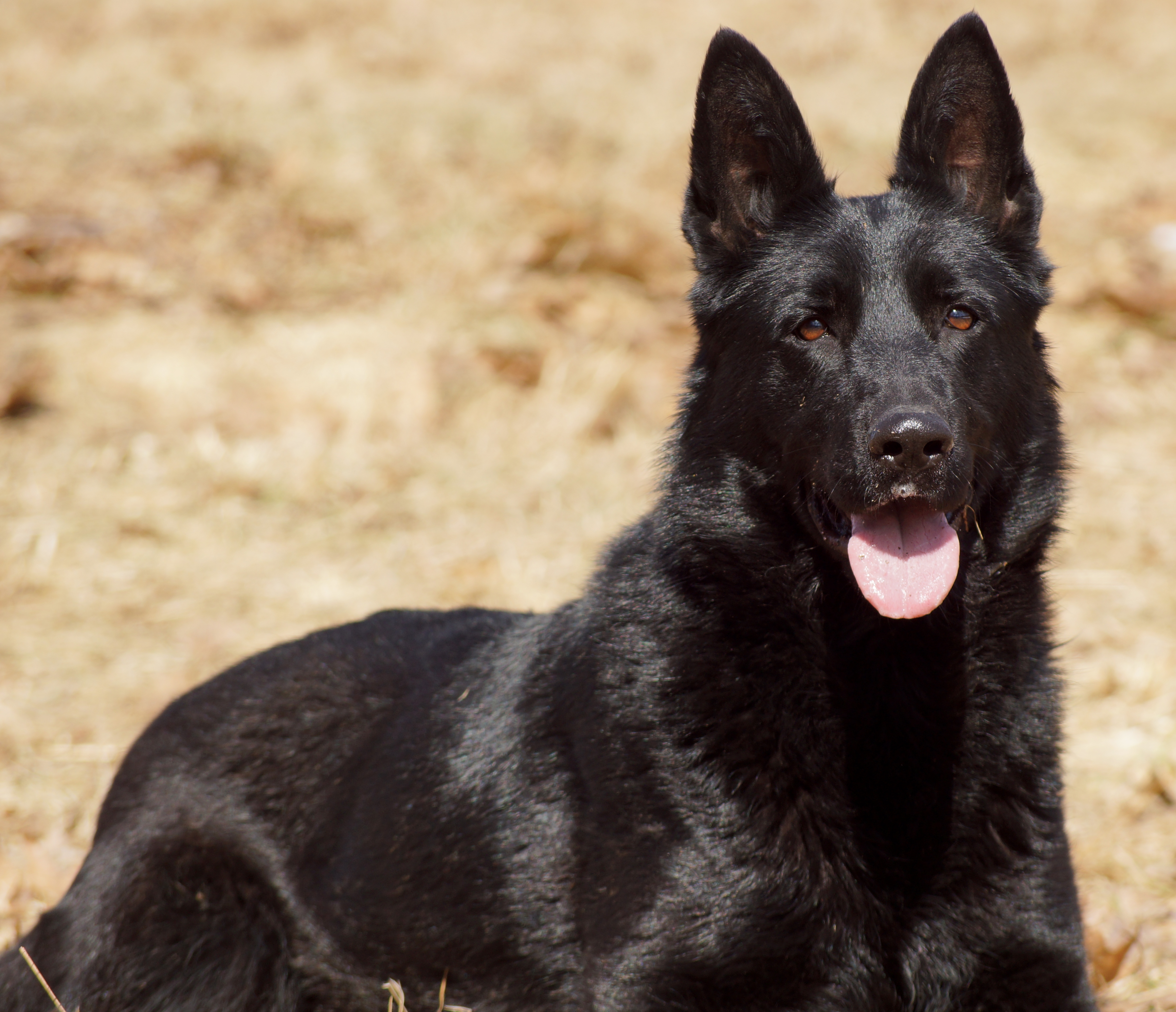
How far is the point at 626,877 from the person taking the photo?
266 cm

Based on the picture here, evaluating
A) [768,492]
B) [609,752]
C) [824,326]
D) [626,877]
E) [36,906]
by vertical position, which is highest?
[824,326]

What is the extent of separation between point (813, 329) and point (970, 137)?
72cm

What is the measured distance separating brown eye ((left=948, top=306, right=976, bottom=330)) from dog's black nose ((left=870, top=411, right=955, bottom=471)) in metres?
0.42

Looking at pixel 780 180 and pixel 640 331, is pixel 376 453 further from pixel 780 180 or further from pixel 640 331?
pixel 780 180

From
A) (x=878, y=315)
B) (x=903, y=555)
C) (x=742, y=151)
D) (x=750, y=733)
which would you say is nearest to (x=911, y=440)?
(x=903, y=555)

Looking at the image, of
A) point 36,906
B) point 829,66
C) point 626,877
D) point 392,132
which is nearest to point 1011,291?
point 626,877

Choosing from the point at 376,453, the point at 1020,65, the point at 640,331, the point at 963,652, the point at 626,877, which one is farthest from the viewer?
the point at 1020,65

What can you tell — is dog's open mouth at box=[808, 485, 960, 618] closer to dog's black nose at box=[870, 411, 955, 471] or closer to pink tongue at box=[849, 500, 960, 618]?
pink tongue at box=[849, 500, 960, 618]

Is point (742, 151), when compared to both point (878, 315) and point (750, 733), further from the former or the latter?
point (750, 733)

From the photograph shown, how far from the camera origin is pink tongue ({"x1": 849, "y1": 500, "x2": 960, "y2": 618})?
2598 mm

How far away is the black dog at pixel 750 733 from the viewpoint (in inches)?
102

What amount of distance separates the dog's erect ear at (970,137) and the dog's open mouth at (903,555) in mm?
919

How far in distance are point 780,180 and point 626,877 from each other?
1837mm

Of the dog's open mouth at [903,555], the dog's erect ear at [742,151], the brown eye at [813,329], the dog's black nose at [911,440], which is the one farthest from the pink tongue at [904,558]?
the dog's erect ear at [742,151]
